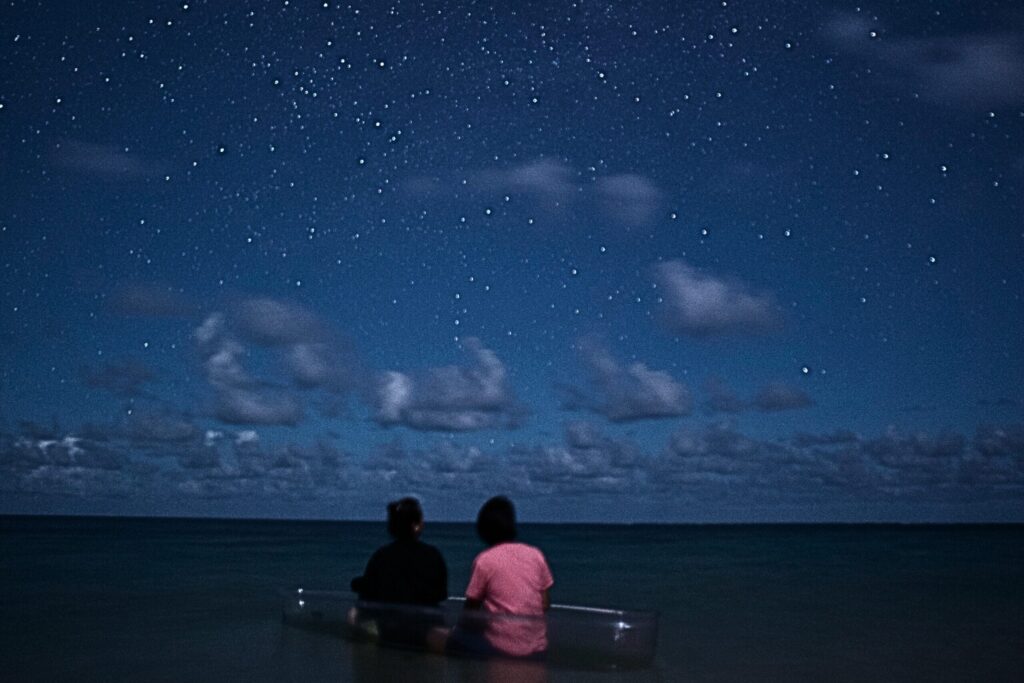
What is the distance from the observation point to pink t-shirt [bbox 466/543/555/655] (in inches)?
189

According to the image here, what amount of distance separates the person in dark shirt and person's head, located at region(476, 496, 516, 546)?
2.37 ft

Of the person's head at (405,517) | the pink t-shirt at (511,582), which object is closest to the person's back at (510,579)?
the pink t-shirt at (511,582)

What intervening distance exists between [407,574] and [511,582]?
0.90 m

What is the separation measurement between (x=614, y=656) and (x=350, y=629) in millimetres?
1809

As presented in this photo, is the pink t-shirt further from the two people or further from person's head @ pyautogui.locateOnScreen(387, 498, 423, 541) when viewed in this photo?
person's head @ pyautogui.locateOnScreen(387, 498, 423, 541)

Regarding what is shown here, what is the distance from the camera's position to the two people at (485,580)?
15.6ft

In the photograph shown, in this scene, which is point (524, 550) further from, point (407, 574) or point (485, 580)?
point (407, 574)

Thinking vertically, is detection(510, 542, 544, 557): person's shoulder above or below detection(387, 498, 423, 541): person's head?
below

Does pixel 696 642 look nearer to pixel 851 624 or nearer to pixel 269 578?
pixel 851 624

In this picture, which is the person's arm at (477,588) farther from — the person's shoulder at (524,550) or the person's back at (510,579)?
the person's shoulder at (524,550)

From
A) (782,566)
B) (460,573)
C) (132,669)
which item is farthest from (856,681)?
(782,566)

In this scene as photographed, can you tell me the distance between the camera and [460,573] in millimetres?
22359

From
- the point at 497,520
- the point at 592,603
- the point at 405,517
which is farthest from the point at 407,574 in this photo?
the point at 592,603

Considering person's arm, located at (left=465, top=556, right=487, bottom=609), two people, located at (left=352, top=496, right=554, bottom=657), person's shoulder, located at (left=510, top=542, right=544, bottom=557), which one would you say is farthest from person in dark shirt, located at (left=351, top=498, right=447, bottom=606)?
person's shoulder, located at (left=510, top=542, right=544, bottom=557)
